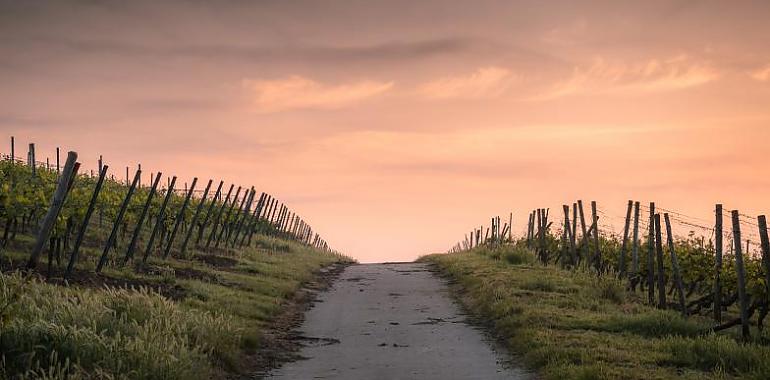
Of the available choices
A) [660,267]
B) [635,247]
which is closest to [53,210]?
[660,267]

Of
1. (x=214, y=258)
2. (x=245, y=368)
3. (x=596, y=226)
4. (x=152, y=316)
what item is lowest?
(x=245, y=368)

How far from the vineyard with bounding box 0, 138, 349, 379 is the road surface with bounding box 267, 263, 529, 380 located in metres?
1.13

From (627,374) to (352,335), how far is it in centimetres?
553

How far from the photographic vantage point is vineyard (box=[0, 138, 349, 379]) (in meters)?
8.79

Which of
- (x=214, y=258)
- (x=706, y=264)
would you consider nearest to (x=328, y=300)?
(x=214, y=258)

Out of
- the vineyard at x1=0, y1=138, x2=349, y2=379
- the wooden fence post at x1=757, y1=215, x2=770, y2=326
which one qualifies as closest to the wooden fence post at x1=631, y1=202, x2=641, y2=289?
the wooden fence post at x1=757, y1=215, x2=770, y2=326

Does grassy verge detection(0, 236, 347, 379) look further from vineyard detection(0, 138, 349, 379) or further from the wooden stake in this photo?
the wooden stake

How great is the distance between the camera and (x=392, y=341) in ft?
42.8

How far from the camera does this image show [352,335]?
13.7 m

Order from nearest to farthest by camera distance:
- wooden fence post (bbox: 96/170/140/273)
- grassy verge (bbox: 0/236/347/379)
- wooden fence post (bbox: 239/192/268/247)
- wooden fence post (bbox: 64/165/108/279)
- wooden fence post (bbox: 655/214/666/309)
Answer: grassy verge (bbox: 0/236/347/379)
wooden fence post (bbox: 64/165/108/279)
wooden fence post (bbox: 655/214/666/309)
wooden fence post (bbox: 96/170/140/273)
wooden fence post (bbox: 239/192/268/247)

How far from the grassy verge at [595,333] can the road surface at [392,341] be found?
24.2 inches

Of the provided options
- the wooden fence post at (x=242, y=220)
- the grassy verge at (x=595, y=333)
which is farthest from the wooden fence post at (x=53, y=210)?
the wooden fence post at (x=242, y=220)

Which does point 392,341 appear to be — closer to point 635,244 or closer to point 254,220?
point 635,244

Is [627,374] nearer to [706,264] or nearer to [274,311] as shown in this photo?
[274,311]
